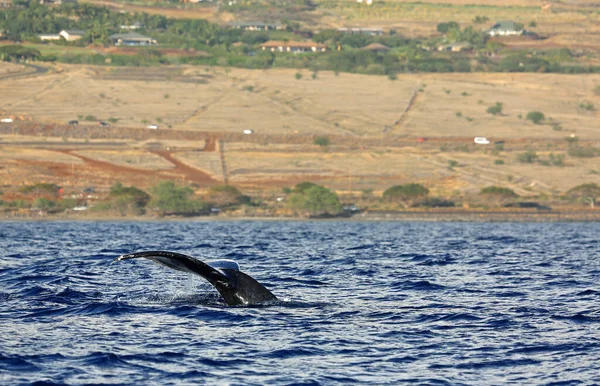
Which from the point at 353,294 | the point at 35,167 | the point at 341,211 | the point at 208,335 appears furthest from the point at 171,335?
the point at 35,167

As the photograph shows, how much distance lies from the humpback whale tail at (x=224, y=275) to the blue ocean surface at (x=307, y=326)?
0.35m

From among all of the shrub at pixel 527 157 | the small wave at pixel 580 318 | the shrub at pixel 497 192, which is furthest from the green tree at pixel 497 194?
the small wave at pixel 580 318

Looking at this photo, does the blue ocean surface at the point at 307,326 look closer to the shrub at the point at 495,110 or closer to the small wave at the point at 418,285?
the small wave at the point at 418,285

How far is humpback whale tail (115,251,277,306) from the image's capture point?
21.6m

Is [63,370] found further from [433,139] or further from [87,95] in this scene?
[87,95]

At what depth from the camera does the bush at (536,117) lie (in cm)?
16200

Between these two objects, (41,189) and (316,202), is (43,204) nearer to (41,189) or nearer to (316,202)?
(41,189)

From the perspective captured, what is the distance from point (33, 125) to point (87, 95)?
24017 millimetres

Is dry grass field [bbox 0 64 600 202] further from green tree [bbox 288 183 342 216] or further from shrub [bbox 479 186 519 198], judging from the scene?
green tree [bbox 288 183 342 216]

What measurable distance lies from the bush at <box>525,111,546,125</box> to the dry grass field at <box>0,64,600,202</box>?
101 centimetres

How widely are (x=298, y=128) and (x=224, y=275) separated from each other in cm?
12985

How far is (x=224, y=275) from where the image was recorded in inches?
933

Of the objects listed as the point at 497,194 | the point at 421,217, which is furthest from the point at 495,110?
the point at 421,217

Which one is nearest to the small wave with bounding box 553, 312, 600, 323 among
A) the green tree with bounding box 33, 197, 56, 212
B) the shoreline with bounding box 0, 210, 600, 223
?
the shoreline with bounding box 0, 210, 600, 223
